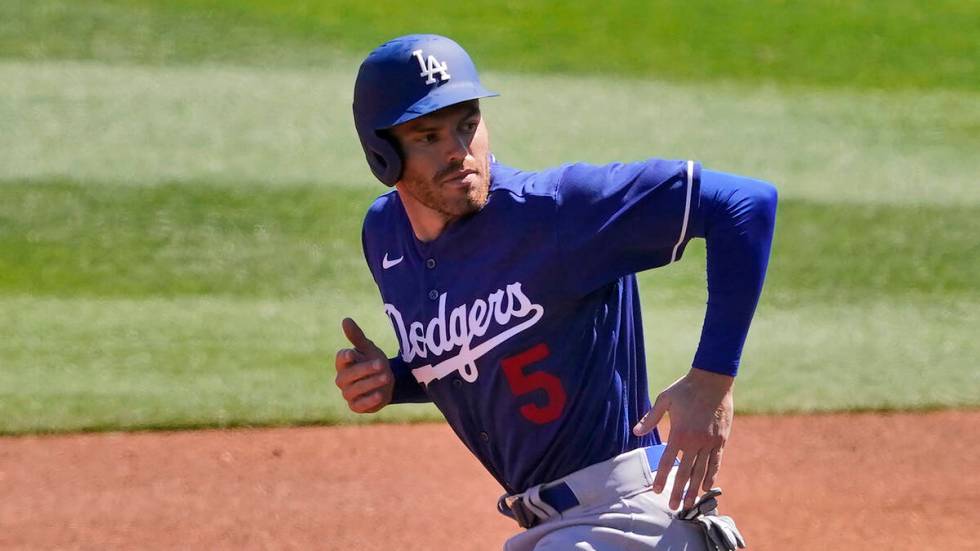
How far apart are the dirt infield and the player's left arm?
91.7 inches

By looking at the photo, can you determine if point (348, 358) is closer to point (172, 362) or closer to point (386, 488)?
point (386, 488)

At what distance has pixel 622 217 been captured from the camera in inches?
111

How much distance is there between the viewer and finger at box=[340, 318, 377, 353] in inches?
123

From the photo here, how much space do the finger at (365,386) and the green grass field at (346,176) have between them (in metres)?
3.07

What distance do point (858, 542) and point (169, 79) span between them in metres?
6.03

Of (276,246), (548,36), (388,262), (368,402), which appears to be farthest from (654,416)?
(548,36)

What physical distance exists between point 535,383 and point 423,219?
52cm

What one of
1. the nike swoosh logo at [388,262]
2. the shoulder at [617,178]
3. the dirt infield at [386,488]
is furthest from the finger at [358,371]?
the dirt infield at [386,488]

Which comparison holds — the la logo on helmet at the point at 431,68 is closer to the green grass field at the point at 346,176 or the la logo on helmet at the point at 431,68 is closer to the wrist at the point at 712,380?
the wrist at the point at 712,380

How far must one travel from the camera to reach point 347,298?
727cm

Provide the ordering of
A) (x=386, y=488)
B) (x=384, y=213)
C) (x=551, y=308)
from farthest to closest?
(x=386, y=488), (x=384, y=213), (x=551, y=308)

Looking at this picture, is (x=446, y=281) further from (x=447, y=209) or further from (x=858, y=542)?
(x=858, y=542)

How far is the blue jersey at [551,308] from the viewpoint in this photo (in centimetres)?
283

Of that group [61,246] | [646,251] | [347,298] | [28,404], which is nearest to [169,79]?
[61,246]
